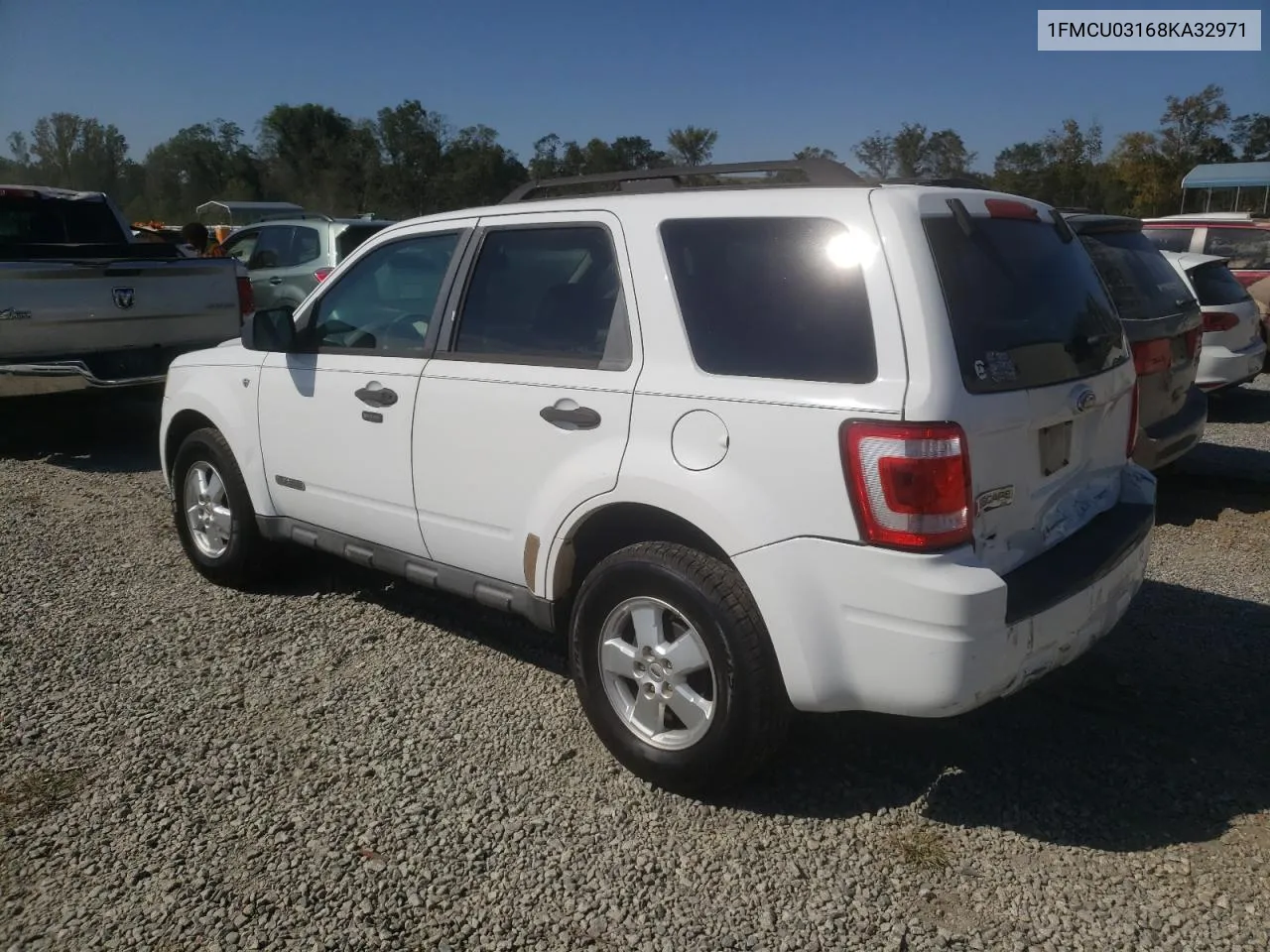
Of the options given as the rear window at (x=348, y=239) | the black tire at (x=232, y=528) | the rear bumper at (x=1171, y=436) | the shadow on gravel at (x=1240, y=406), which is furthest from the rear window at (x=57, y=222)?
the shadow on gravel at (x=1240, y=406)

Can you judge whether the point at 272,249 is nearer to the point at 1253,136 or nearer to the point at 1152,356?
the point at 1152,356

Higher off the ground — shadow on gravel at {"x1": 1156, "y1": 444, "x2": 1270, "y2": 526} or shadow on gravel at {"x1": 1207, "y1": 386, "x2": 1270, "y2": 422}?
shadow on gravel at {"x1": 1156, "y1": 444, "x2": 1270, "y2": 526}

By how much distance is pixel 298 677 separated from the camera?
4203mm

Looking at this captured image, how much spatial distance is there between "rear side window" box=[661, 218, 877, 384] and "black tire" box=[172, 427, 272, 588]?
269 cm

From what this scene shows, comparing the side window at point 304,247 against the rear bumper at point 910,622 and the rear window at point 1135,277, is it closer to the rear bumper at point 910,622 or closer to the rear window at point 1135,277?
the rear window at point 1135,277

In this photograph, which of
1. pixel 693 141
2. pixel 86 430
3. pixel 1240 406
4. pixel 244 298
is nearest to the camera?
pixel 244 298

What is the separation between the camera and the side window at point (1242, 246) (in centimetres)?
1144

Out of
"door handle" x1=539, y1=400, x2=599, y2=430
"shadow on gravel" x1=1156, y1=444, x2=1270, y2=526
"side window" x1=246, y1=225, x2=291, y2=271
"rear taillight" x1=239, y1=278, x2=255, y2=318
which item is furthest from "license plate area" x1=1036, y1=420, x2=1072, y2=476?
"side window" x1=246, y1=225, x2=291, y2=271

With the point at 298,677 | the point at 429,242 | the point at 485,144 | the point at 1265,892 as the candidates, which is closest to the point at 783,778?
the point at 1265,892

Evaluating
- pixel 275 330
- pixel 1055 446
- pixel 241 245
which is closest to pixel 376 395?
pixel 275 330

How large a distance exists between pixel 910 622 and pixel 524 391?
1.55 meters

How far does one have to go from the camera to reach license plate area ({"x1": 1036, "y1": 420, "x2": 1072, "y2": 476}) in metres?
3.03

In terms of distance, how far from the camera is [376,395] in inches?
161

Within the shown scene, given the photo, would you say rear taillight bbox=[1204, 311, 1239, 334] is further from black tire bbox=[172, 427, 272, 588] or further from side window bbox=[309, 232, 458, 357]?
black tire bbox=[172, 427, 272, 588]
